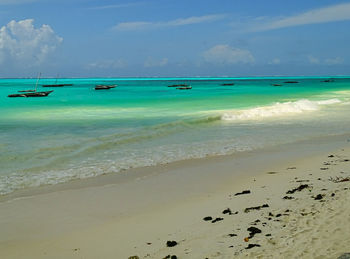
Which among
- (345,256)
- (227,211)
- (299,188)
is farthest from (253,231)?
(299,188)

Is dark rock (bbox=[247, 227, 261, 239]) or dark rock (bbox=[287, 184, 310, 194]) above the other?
dark rock (bbox=[287, 184, 310, 194])

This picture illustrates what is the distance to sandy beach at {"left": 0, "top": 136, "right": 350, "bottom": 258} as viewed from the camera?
4723 millimetres

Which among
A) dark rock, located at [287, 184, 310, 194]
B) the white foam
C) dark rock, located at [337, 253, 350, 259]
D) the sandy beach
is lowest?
the sandy beach

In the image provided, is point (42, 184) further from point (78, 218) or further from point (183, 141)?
point (183, 141)

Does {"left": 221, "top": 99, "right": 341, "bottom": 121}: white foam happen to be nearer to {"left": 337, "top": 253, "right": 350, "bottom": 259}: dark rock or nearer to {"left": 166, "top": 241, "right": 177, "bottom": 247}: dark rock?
{"left": 166, "top": 241, "right": 177, "bottom": 247}: dark rock

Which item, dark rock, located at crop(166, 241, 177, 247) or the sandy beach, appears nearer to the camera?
the sandy beach

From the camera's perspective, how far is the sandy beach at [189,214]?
472cm

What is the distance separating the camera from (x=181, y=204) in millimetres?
6863

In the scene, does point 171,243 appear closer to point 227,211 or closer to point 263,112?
point 227,211

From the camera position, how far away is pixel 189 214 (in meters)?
6.16

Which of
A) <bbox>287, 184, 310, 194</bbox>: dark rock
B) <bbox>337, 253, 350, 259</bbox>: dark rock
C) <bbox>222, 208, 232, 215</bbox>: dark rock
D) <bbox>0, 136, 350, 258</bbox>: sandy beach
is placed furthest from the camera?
<bbox>287, 184, 310, 194</bbox>: dark rock

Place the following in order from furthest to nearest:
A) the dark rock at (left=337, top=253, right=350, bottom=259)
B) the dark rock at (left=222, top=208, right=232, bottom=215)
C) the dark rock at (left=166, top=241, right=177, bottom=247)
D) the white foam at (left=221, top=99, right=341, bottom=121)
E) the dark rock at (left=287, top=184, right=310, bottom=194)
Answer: the white foam at (left=221, top=99, right=341, bottom=121), the dark rock at (left=287, top=184, right=310, bottom=194), the dark rock at (left=222, top=208, right=232, bottom=215), the dark rock at (left=166, top=241, right=177, bottom=247), the dark rock at (left=337, top=253, right=350, bottom=259)

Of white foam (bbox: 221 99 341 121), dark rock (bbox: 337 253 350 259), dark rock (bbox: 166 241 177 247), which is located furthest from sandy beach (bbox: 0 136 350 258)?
white foam (bbox: 221 99 341 121)

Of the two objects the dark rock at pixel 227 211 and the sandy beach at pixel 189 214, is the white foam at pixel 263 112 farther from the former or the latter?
the dark rock at pixel 227 211
